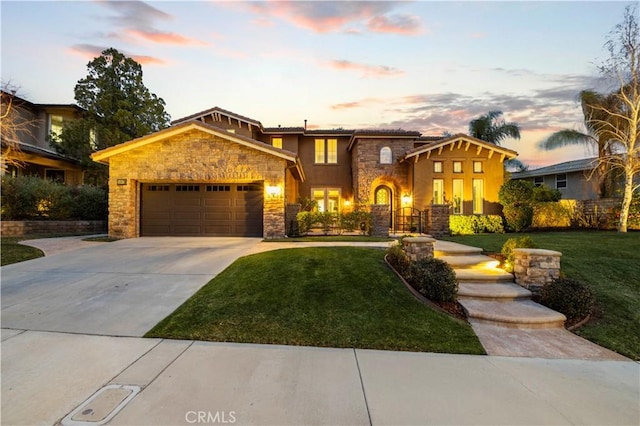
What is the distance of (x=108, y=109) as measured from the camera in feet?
67.3

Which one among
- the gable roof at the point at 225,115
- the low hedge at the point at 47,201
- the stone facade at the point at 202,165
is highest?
the gable roof at the point at 225,115

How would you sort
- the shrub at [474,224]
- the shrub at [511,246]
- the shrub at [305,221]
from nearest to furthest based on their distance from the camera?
the shrub at [511,246], the shrub at [305,221], the shrub at [474,224]

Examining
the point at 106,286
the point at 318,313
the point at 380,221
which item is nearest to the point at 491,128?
the point at 380,221

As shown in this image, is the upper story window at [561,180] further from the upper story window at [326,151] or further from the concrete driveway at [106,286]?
the concrete driveway at [106,286]

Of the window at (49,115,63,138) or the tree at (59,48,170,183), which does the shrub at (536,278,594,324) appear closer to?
the tree at (59,48,170,183)

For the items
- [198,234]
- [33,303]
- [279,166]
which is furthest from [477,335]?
[198,234]

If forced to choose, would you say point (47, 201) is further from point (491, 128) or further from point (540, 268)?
point (491, 128)

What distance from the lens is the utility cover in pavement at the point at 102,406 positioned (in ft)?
8.19

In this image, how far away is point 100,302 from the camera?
18.1 ft

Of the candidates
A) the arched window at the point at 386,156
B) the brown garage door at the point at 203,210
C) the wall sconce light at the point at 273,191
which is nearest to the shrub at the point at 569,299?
the wall sconce light at the point at 273,191

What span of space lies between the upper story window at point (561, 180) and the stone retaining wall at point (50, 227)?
31.3 meters

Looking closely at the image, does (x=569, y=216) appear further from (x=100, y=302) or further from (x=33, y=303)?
(x=33, y=303)

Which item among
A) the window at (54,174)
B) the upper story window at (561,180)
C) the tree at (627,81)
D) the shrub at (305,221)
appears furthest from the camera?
the upper story window at (561,180)

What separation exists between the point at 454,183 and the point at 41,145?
2824 centimetres
